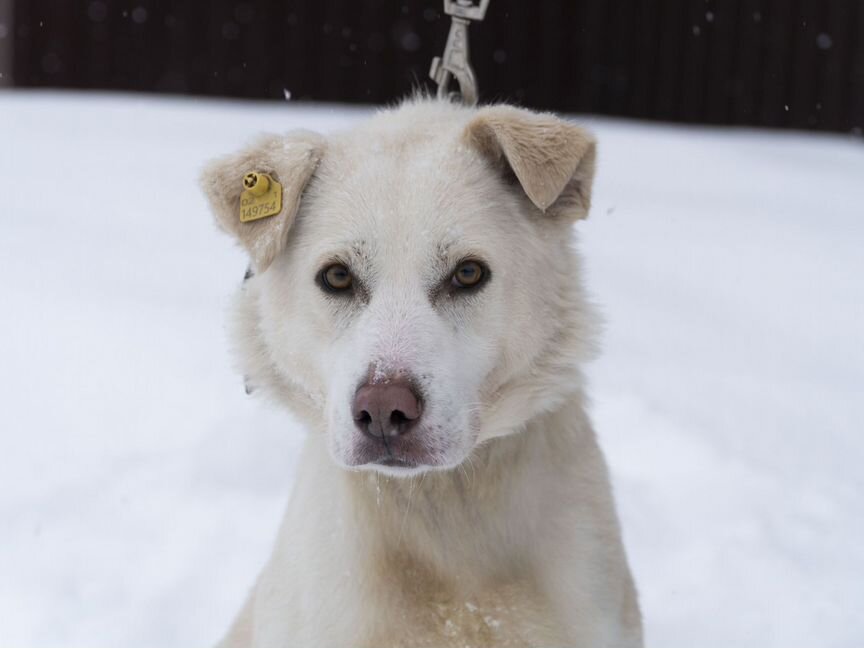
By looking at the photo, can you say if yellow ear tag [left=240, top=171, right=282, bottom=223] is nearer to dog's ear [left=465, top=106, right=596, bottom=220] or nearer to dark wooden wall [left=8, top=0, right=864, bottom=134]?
dog's ear [left=465, top=106, right=596, bottom=220]

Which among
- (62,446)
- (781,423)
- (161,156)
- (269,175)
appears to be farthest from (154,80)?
(269,175)

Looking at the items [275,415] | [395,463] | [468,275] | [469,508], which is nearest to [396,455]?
[395,463]

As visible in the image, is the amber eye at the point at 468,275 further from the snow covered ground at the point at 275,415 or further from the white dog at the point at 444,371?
the snow covered ground at the point at 275,415

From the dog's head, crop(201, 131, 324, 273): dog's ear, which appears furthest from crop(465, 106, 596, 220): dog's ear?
crop(201, 131, 324, 273): dog's ear

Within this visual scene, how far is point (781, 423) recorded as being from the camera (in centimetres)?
544

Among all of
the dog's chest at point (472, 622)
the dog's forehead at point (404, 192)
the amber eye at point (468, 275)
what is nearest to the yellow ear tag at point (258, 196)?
the dog's forehead at point (404, 192)

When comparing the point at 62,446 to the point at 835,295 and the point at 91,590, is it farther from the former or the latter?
the point at 835,295

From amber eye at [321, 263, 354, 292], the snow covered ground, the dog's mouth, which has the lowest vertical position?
the snow covered ground

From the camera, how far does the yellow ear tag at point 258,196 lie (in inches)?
117

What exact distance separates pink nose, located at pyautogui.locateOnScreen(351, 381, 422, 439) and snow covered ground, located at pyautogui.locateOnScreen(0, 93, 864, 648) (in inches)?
27.7

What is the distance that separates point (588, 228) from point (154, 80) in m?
6.08

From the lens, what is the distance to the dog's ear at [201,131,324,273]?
297 cm

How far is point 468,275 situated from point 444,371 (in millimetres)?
311

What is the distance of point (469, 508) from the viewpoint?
9.52 feet
